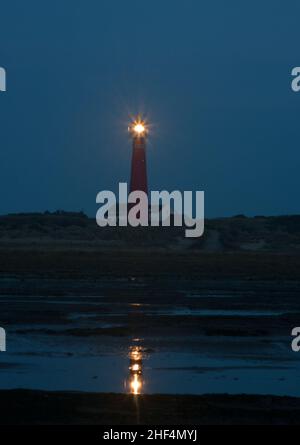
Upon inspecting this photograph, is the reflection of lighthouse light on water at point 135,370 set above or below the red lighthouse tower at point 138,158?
below

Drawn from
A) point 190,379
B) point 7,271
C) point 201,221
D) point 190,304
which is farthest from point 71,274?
point 201,221

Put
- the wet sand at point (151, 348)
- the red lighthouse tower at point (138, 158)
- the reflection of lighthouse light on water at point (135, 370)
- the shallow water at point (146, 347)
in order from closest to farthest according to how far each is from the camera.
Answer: the wet sand at point (151, 348) < the reflection of lighthouse light on water at point (135, 370) < the shallow water at point (146, 347) < the red lighthouse tower at point (138, 158)

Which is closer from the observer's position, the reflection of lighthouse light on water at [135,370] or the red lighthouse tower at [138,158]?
the reflection of lighthouse light on water at [135,370]

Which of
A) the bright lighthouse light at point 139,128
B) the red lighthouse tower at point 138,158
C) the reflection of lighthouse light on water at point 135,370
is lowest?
the reflection of lighthouse light on water at point 135,370

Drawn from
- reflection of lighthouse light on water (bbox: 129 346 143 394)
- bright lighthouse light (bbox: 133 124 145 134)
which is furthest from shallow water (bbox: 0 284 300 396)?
bright lighthouse light (bbox: 133 124 145 134)

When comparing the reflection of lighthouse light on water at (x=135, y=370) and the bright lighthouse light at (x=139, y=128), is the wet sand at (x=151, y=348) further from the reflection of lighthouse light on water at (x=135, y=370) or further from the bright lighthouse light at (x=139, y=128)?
the bright lighthouse light at (x=139, y=128)

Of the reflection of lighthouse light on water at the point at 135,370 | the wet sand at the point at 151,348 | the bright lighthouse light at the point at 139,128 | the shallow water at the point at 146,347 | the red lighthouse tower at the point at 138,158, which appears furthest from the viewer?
the bright lighthouse light at the point at 139,128

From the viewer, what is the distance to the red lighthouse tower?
265 feet

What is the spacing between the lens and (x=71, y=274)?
49469mm

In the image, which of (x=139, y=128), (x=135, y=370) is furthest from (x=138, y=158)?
(x=135, y=370)

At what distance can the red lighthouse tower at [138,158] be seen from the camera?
80625mm

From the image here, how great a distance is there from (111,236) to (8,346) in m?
62.7

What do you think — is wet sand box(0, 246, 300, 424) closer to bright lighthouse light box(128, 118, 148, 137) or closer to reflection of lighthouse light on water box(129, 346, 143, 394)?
reflection of lighthouse light on water box(129, 346, 143, 394)

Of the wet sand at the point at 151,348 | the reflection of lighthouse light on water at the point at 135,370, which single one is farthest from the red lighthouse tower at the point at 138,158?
the reflection of lighthouse light on water at the point at 135,370
